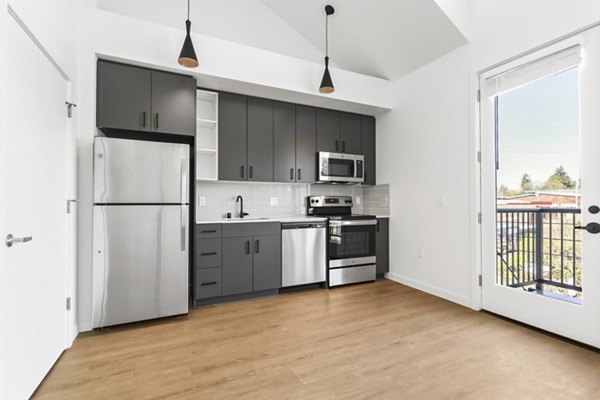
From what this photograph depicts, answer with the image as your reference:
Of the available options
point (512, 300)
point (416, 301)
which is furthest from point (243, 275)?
point (512, 300)

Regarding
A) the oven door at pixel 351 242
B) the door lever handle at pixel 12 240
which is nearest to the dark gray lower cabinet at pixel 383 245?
the oven door at pixel 351 242

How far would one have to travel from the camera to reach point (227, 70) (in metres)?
2.98

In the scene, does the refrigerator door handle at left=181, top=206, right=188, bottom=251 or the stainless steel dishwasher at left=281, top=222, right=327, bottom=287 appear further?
the stainless steel dishwasher at left=281, top=222, right=327, bottom=287

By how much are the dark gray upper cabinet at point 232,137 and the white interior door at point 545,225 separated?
2.61 m

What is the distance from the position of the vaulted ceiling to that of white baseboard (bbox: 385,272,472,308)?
2709mm

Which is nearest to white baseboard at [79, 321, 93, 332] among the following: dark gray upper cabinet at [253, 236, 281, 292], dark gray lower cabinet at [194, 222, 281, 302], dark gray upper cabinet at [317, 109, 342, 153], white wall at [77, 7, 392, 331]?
white wall at [77, 7, 392, 331]

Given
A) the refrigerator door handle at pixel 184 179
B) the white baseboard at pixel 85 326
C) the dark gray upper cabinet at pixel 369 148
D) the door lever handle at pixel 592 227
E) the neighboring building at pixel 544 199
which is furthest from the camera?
the dark gray upper cabinet at pixel 369 148

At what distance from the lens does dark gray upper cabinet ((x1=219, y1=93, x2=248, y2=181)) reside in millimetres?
3371

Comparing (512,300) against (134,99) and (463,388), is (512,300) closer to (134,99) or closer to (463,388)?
(463,388)

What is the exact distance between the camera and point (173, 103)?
2.89 metres

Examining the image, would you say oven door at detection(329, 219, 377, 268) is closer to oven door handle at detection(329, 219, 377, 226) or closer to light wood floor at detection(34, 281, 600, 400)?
oven door handle at detection(329, 219, 377, 226)

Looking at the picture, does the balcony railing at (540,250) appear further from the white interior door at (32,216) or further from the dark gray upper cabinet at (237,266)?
the white interior door at (32,216)

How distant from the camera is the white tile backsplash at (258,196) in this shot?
3.63 meters

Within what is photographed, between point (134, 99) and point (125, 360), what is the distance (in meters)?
2.23
